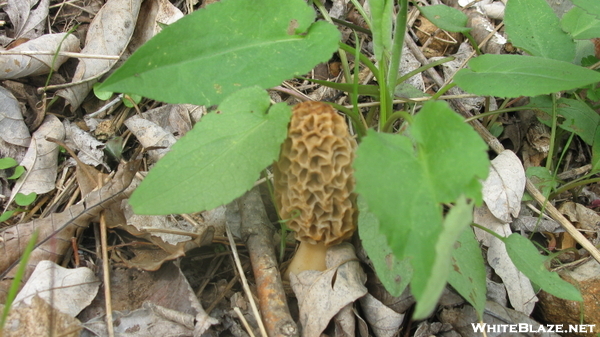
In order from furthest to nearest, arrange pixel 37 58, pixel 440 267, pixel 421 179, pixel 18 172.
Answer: pixel 37 58
pixel 18 172
pixel 421 179
pixel 440 267

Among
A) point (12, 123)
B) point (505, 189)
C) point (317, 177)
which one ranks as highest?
point (317, 177)

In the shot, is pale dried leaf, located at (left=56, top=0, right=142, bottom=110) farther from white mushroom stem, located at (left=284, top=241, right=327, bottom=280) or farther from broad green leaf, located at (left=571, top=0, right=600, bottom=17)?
broad green leaf, located at (left=571, top=0, right=600, bottom=17)

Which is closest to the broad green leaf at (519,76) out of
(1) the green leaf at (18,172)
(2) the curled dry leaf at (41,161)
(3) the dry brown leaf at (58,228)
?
(3) the dry brown leaf at (58,228)

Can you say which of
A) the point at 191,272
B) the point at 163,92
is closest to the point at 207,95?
the point at 163,92

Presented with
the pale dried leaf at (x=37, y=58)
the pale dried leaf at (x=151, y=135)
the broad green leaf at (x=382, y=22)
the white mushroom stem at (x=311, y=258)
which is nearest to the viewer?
the broad green leaf at (x=382, y=22)

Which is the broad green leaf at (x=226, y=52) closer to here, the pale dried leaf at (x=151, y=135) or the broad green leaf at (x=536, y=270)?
the pale dried leaf at (x=151, y=135)

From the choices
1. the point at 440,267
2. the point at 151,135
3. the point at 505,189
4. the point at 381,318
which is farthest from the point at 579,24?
the point at 151,135

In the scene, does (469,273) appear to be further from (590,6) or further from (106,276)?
(106,276)
